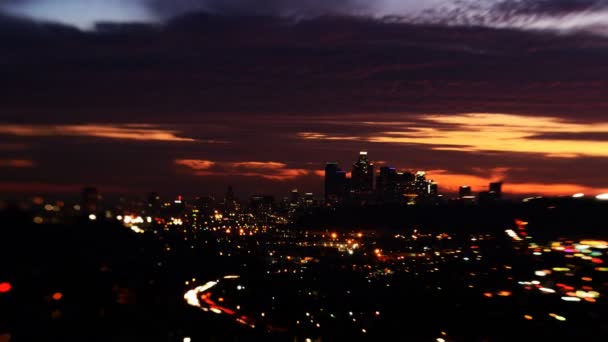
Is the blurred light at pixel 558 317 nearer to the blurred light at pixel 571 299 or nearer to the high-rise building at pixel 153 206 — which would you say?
the blurred light at pixel 571 299

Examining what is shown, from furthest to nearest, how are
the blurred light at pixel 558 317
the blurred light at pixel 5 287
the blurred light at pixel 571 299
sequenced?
1. the blurred light at pixel 571 299
2. the blurred light at pixel 558 317
3. the blurred light at pixel 5 287

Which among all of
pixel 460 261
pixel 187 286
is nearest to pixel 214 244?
pixel 187 286

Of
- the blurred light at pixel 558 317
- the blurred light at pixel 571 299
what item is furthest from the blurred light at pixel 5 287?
the blurred light at pixel 571 299

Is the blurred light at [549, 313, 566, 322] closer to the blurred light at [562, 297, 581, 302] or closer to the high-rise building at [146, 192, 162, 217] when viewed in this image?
the blurred light at [562, 297, 581, 302]

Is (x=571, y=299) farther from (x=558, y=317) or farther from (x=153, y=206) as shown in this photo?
(x=153, y=206)

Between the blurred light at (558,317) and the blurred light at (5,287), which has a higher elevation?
the blurred light at (5,287)

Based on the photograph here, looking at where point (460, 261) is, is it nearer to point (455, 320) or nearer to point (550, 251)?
point (550, 251)

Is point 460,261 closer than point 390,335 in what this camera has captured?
No

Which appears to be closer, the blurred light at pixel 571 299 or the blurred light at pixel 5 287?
the blurred light at pixel 5 287

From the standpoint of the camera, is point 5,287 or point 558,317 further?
point 558,317

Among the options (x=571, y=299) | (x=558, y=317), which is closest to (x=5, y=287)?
(x=558, y=317)

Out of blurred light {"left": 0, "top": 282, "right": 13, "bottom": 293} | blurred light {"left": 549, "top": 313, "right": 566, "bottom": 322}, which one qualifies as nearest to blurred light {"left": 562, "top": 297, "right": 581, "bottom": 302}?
blurred light {"left": 549, "top": 313, "right": 566, "bottom": 322}
